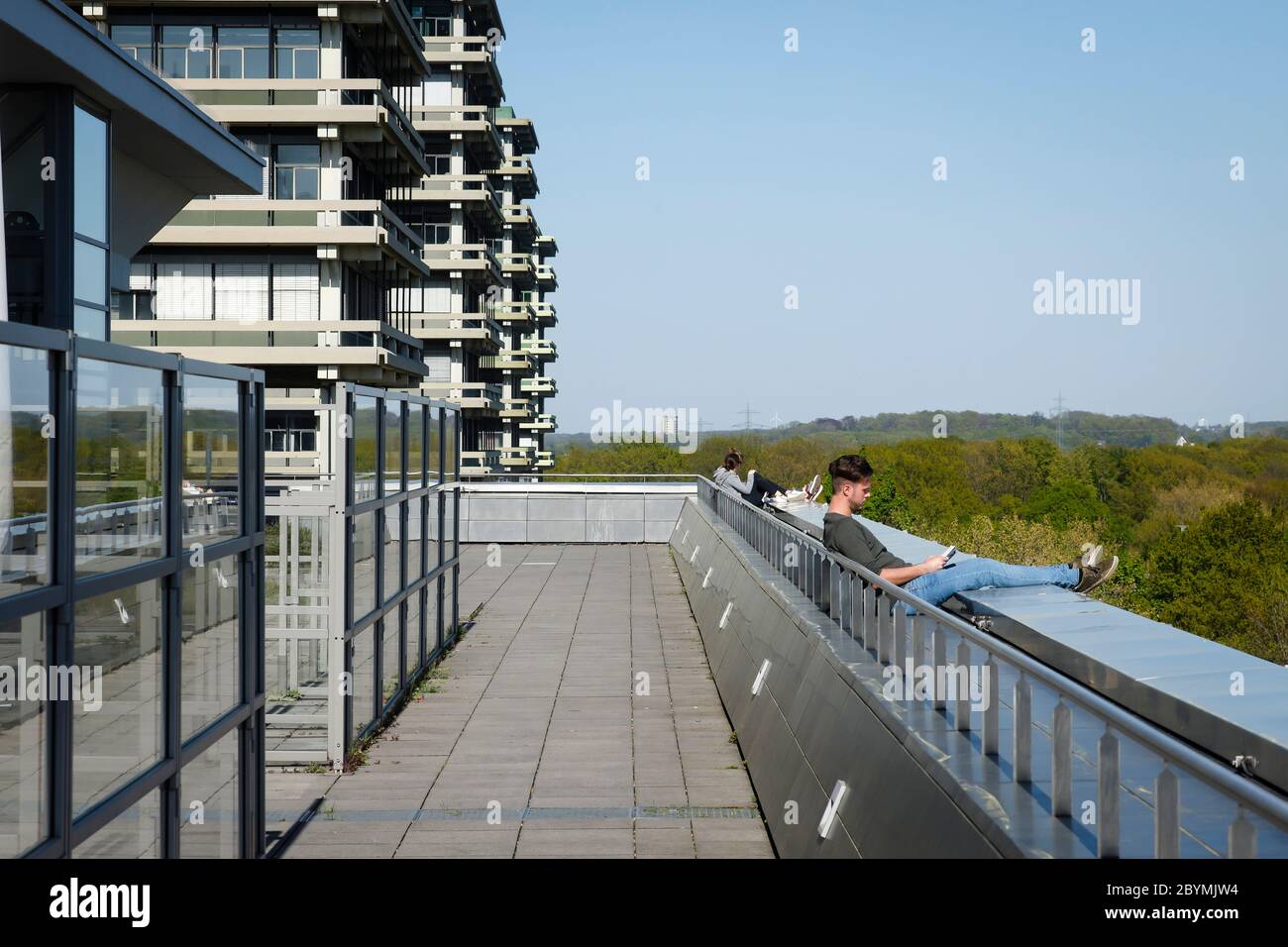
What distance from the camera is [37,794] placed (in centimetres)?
465

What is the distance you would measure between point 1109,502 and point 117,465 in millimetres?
173110

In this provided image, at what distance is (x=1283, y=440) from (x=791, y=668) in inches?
6788

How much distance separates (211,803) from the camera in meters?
6.99

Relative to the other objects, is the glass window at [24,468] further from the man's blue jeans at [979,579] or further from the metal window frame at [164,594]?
the man's blue jeans at [979,579]

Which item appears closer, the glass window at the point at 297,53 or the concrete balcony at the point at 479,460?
the glass window at the point at 297,53

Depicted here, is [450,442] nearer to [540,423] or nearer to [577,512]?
[577,512]

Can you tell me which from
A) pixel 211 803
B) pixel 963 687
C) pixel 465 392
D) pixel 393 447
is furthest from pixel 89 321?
pixel 465 392

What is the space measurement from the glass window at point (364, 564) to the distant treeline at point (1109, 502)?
81.0 m

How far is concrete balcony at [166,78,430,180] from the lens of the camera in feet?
127

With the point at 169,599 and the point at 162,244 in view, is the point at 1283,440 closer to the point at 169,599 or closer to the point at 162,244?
the point at 162,244

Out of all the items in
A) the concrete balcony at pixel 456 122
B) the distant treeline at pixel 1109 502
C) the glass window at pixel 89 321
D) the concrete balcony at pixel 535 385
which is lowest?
the distant treeline at pixel 1109 502

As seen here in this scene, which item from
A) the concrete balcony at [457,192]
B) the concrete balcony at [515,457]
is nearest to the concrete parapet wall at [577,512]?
the concrete balcony at [457,192]

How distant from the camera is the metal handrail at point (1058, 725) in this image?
314 centimetres
